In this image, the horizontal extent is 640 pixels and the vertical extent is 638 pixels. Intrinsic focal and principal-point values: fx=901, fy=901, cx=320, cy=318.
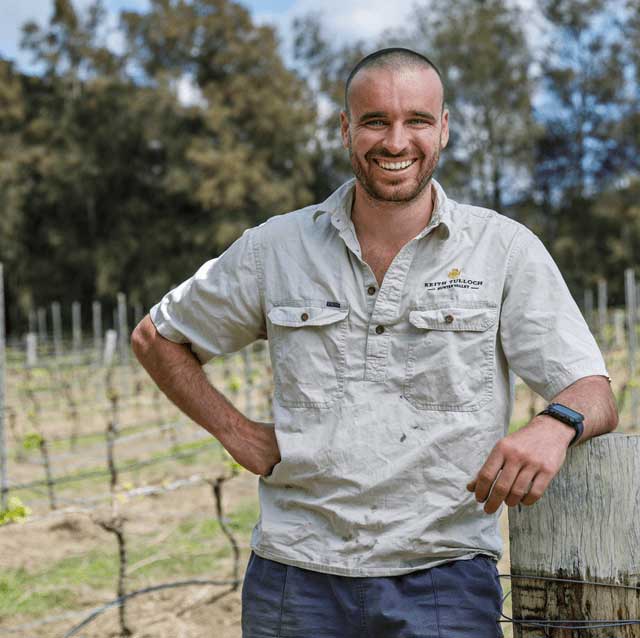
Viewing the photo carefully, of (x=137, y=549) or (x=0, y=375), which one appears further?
(x=0, y=375)

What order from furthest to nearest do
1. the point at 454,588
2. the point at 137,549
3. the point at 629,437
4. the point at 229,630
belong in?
the point at 137,549 < the point at 229,630 < the point at 454,588 < the point at 629,437

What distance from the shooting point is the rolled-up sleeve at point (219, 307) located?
1968 millimetres

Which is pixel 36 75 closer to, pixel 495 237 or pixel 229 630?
pixel 229 630

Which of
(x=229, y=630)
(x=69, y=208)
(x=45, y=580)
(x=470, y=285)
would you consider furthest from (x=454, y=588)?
(x=69, y=208)

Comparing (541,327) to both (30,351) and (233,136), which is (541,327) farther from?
(233,136)

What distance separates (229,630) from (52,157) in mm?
25529

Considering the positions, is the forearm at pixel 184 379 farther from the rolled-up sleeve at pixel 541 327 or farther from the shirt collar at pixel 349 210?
the rolled-up sleeve at pixel 541 327

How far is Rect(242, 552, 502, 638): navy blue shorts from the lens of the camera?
1700 mm

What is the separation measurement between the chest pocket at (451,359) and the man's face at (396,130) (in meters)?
0.27

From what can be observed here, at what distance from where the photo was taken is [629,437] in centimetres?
154

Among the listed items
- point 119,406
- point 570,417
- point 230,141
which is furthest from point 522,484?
point 230,141

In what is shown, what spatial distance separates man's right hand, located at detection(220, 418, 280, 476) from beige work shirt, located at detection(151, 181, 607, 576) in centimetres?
4

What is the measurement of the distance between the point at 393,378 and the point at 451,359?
120mm

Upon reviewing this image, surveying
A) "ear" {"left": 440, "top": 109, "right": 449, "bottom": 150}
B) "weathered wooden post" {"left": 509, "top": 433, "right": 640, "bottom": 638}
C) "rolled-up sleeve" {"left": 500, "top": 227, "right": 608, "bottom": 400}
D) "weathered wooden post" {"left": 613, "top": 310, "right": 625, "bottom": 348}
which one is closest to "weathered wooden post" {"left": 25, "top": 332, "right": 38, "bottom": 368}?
"weathered wooden post" {"left": 613, "top": 310, "right": 625, "bottom": 348}
